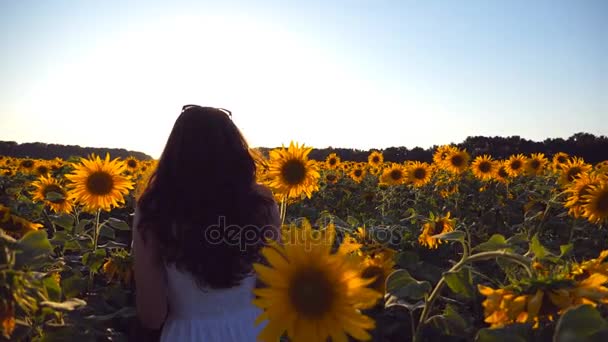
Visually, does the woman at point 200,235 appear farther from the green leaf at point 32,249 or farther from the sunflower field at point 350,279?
the green leaf at point 32,249

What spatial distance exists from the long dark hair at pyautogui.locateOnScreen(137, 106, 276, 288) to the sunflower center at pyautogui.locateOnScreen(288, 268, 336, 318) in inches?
43.5

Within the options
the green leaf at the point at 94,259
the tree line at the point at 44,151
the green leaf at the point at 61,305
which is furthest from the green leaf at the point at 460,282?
the tree line at the point at 44,151

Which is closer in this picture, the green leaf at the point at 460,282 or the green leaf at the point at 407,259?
the green leaf at the point at 460,282

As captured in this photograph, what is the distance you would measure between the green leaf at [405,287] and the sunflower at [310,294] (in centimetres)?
43

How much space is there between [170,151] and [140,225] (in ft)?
1.32

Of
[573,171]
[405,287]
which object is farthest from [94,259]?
[573,171]

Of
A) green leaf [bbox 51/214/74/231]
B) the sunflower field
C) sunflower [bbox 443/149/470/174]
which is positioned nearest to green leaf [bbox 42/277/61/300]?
the sunflower field

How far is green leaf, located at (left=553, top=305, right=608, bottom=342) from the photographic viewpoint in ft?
3.71

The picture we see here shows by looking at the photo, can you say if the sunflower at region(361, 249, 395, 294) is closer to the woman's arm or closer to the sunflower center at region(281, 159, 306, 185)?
the woman's arm

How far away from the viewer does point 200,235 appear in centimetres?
248

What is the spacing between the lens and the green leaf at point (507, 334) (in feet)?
4.35

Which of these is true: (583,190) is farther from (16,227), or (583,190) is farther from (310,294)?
(16,227)

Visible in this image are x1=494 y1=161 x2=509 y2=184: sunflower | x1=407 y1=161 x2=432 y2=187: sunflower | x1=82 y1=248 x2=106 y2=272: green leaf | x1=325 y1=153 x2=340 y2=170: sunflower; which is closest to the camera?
x1=82 y1=248 x2=106 y2=272: green leaf

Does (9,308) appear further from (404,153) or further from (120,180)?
(404,153)
